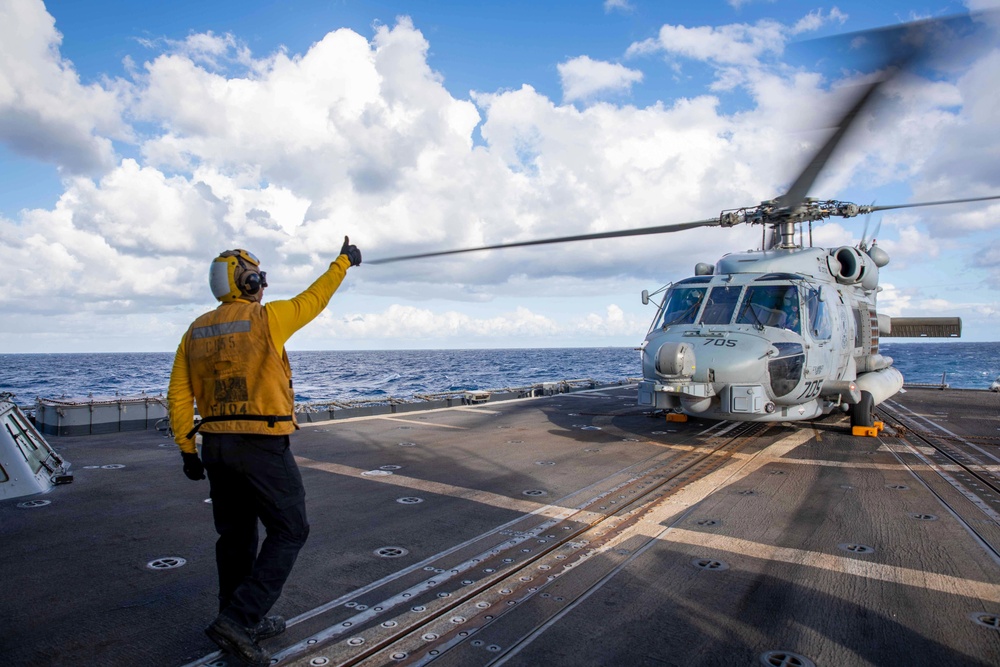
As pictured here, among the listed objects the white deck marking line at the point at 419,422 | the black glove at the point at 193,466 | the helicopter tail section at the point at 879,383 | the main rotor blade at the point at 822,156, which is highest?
the main rotor blade at the point at 822,156

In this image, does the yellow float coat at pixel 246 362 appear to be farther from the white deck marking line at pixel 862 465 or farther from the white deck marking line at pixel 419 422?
the white deck marking line at pixel 419 422

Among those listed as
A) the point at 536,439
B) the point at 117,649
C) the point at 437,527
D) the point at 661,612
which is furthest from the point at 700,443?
the point at 117,649

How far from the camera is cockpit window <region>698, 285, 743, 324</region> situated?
432 inches

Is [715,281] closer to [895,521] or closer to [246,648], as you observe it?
[895,521]

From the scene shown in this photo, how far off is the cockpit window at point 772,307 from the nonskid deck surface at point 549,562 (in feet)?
8.25

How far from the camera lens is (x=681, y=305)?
1173cm

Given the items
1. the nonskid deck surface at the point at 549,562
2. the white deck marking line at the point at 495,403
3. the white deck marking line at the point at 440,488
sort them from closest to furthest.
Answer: the nonskid deck surface at the point at 549,562 → the white deck marking line at the point at 440,488 → the white deck marking line at the point at 495,403

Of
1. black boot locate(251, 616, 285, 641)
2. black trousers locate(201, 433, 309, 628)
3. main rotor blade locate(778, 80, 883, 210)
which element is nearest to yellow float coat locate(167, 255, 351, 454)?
black trousers locate(201, 433, 309, 628)

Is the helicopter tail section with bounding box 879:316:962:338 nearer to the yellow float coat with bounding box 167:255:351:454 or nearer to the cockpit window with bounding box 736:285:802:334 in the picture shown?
the cockpit window with bounding box 736:285:802:334

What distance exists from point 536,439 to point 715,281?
15.4 ft

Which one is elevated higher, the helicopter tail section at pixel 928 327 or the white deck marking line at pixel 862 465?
the helicopter tail section at pixel 928 327

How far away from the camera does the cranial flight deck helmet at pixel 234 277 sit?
3.56 meters

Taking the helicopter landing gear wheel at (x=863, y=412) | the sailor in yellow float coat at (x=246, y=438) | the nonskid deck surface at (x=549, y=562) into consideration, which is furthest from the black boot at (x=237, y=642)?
the helicopter landing gear wheel at (x=863, y=412)

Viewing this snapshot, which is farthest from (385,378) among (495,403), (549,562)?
(549,562)
